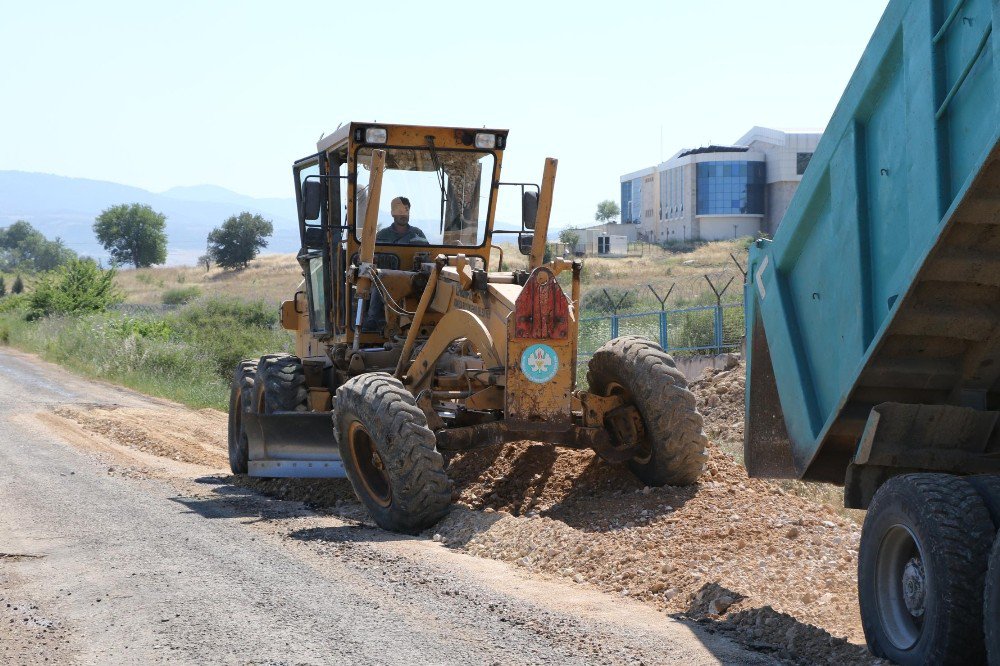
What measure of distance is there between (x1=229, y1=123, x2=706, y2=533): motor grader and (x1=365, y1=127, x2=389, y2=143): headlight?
0.02 metres

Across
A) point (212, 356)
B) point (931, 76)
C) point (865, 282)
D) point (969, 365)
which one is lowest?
point (212, 356)

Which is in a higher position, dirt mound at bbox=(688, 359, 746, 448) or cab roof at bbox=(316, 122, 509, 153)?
cab roof at bbox=(316, 122, 509, 153)

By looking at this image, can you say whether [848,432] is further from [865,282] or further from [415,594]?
[415,594]

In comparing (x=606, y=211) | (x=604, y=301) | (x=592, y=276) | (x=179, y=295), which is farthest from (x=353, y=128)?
(x=606, y=211)

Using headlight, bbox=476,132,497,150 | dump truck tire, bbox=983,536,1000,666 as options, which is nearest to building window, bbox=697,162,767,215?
headlight, bbox=476,132,497,150

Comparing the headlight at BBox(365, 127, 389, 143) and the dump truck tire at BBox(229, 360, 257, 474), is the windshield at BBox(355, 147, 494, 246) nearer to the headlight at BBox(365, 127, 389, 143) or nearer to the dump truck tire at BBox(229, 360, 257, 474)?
the headlight at BBox(365, 127, 389, 143)

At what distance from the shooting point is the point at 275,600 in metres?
6.52

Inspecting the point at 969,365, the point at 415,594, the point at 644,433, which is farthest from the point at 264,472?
the point at 969,365

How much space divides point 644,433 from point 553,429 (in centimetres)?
98

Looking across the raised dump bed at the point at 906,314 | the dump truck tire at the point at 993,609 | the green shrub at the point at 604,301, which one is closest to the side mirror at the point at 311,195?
the raised dump bed at the point at 906,314

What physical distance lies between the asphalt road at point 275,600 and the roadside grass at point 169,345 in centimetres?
1397

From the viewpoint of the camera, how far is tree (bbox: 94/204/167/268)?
4779 inches

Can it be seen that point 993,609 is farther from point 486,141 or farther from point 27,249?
point 27,249

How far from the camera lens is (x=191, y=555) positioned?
7867 mm
